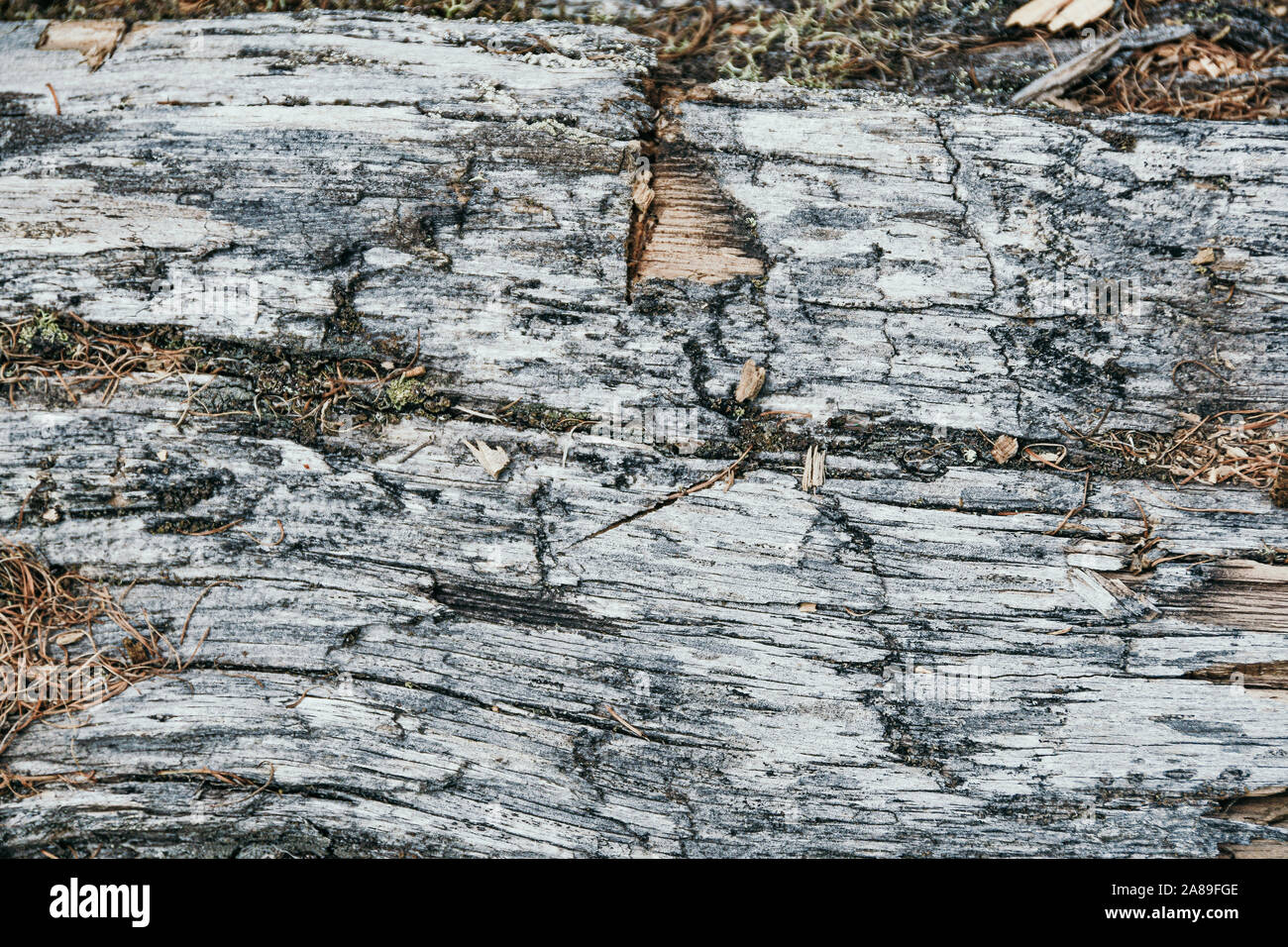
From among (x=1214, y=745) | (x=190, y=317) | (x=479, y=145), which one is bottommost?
(x=1214, y=745)

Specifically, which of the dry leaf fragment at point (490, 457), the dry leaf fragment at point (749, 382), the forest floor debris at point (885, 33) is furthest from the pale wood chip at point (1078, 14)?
the dry leaf fragment at point (490, 457)

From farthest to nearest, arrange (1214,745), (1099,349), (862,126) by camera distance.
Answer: (862,126)
(1099,349)
(1214,745)

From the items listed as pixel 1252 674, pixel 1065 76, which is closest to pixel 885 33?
pixel 1065 76

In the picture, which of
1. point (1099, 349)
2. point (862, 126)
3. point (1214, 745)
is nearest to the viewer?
point (1214, 745)

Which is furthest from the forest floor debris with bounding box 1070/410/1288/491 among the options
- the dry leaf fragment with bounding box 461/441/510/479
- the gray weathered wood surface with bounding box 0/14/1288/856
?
the dry leaf fragment with bounding box 461/441/510/479

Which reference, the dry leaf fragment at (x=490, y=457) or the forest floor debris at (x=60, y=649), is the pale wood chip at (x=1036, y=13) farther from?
the forest floor debris at (x=60, y=649)

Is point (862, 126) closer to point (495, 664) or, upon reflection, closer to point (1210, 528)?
point (1210, 528)

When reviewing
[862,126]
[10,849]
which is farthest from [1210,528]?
[10,849]
